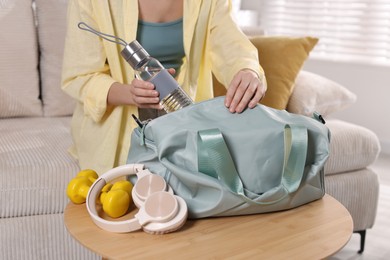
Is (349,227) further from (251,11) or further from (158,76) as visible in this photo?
(251,11)

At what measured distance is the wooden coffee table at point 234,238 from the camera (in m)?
0.91

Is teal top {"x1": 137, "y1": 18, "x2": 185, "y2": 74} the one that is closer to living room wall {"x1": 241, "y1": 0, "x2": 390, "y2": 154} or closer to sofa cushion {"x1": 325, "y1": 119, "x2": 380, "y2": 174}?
sofa cushion {"x1": 325, "y1": 119, "x2": 380, "y2": 174}

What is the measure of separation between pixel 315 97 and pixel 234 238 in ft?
4.04

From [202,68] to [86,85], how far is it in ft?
1.05

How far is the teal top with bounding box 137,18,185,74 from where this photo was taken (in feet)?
4.57

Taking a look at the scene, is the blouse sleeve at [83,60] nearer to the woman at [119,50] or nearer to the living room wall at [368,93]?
the woman at [119,50]

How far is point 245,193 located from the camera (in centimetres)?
102

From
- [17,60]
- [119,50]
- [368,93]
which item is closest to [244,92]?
[119,50]

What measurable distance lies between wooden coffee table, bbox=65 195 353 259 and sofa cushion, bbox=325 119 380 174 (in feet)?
2.93

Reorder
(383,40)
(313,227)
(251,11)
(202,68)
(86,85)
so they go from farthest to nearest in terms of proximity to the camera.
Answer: (251,11)
(383,40)
(202,68)
(86,85)
(313,227)

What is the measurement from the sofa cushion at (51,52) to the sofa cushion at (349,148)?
914 mm

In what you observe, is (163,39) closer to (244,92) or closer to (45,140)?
(244,92)

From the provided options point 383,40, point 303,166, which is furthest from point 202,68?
point 383,40

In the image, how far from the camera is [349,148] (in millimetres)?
1991
